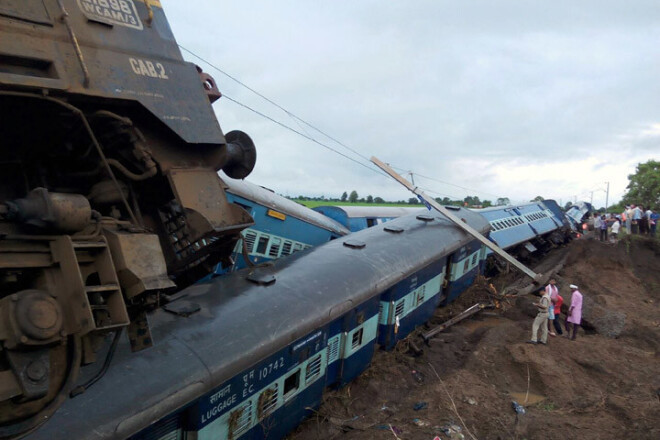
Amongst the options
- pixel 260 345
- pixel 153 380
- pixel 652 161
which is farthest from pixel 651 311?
pixel 652 161

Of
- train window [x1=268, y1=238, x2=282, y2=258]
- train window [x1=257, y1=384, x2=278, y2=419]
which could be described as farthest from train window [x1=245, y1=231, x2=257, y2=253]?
train window [x1=257, y1=384, x2=278, y2=419]

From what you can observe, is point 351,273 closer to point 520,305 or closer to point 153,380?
point 153,380

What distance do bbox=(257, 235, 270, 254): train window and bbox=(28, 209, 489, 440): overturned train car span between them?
217 cm

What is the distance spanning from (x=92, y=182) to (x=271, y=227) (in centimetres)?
672

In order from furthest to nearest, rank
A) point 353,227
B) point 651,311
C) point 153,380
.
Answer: point 353,227, point 651,311, point 153,380

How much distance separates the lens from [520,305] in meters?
12.9

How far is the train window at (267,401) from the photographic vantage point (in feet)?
18.3

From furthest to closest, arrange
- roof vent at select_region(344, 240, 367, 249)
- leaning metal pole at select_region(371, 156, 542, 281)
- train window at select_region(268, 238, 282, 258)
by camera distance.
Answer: leaning metal pole at select_region(371, 156, 542, 281) → train window at select_region(268, 238, 282, 258) → roof vent at select_region(344, 240, 367, 249)

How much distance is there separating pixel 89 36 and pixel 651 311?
1625 centimetres

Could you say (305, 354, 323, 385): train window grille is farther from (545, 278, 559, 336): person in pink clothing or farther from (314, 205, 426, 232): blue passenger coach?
(314, 205, 426, 232): blue passenger coach

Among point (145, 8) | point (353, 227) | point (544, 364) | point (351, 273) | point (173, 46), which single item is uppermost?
point (145, 8)

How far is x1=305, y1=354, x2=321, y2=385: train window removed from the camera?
645 centimetres

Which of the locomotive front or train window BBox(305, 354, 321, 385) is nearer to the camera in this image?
the locomotive front

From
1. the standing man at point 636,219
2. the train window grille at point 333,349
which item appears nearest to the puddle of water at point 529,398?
the train window grille at point 333,349
